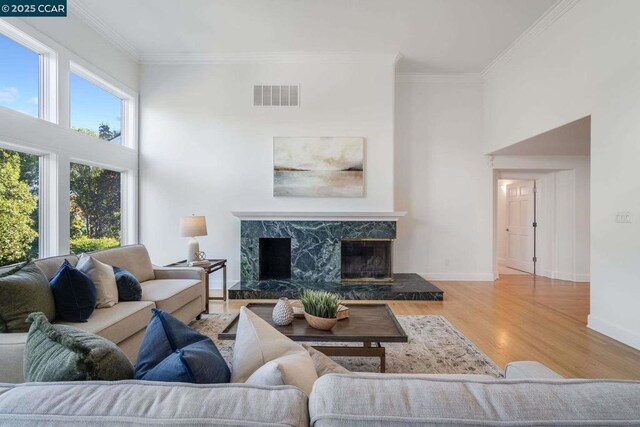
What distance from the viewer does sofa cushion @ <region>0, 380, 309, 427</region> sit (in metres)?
0.63

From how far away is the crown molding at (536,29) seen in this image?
3.80 meters

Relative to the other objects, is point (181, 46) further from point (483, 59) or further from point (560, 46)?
point (560, 46)

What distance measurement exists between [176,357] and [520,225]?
7.81 meters

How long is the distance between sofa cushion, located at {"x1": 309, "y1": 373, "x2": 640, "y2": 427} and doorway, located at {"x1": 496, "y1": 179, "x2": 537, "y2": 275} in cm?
626

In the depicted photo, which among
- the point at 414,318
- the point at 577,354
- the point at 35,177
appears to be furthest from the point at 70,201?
the point at 577,354

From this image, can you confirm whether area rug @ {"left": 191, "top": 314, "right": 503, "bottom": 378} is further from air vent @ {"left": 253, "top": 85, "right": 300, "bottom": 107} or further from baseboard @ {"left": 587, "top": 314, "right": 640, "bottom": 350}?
air vent @ {"left": 253, "top": 85, "right": 300, "bottom": 107}

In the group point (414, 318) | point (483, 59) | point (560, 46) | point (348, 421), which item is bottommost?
point (414, 318)

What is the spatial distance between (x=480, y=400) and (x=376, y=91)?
506 cm

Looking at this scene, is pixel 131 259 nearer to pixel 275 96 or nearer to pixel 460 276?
pixel 275 96

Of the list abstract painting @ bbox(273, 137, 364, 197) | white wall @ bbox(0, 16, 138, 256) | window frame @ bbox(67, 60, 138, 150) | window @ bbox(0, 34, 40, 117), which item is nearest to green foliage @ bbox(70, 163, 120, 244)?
white wall @ bbox(0, 16, 138, 256)

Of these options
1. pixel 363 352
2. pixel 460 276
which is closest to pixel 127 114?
pixel 363 352

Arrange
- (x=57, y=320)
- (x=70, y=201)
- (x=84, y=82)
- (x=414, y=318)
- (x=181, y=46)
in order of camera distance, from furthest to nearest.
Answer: (x=181, y=46) → (x=84, y=82) → (x=70, y=201) → (x=414, y=318) → (x=57, y=320)

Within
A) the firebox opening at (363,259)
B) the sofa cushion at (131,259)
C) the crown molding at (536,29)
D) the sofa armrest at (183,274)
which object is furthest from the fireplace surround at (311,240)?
the crown molding at (536,29)

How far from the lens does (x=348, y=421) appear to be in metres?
0.63
